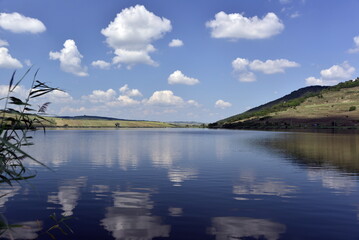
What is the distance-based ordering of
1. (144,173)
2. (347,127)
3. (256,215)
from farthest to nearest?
(347,127) → (144,173) → (256,215)

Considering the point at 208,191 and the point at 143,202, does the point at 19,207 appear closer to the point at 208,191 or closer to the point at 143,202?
the point at 143,202

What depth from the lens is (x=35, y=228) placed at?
52.8 feet

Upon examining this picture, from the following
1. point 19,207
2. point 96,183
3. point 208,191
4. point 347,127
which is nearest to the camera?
point 19,207

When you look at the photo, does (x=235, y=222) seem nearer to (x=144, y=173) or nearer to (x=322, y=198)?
(x=322, y=198)

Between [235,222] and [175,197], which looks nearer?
[235,222]

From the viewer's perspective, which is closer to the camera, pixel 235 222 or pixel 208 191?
pixel 235 222

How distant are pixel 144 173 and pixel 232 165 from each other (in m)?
13.3

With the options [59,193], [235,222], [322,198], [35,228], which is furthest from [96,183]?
[322,198]

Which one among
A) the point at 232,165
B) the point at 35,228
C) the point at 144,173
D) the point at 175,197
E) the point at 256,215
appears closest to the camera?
the point at 35,228

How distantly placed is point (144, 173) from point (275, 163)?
65.2 feet

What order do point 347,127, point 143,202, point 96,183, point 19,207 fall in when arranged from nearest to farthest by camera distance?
point 19,207 → point 143,202 → point 96,183 → point 347,127

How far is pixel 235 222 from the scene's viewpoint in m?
17.1

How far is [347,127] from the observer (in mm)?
194875

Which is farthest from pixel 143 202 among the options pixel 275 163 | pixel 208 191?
pixel 275 163
